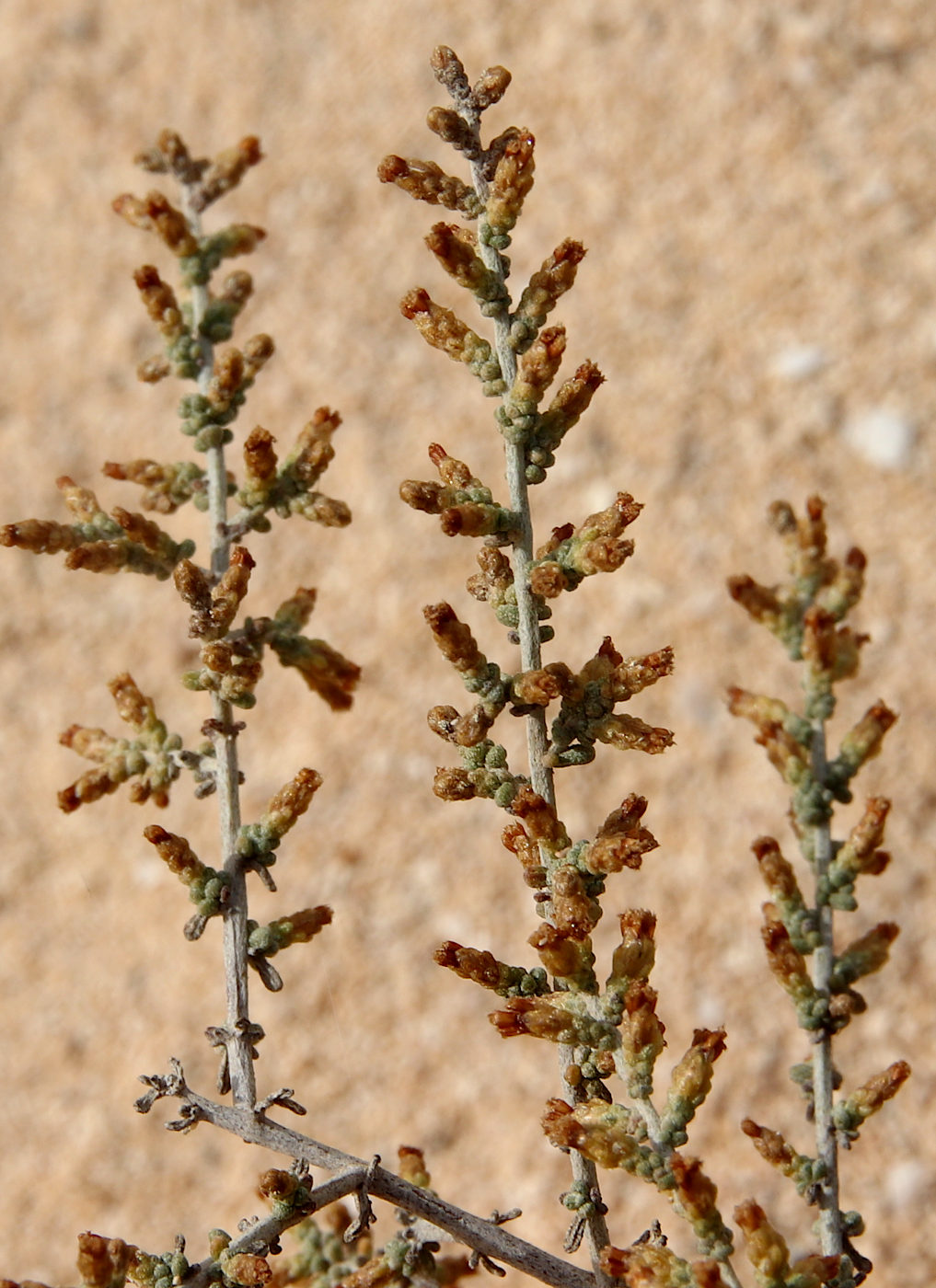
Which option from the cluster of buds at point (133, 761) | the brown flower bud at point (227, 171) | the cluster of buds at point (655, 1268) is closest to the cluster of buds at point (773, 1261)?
the cluster of buds at point (655, 1268)

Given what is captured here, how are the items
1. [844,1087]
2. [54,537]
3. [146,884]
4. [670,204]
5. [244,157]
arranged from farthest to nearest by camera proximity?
[670,204]
[146,884]
[844,1087]
[244,157]
[54,537]

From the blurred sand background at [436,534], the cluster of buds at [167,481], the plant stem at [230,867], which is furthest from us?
the blurred sand background at [436,534]

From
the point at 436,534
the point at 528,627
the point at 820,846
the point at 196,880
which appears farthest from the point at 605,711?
the point at 436,534

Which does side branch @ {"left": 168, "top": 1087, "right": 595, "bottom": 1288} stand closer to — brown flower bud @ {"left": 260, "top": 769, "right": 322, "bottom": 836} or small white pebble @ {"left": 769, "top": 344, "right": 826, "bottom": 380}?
brown flower bud @ {"left": 260, "top": 769, "right": 322, "bottom": 836}

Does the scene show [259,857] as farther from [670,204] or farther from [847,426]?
[670,204]

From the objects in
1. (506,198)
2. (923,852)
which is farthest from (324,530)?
(506,198)

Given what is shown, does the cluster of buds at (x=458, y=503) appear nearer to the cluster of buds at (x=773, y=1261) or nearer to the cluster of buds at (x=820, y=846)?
the cluster of buds at (x=820, y=846)

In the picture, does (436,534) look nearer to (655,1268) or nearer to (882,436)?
(882,436)
